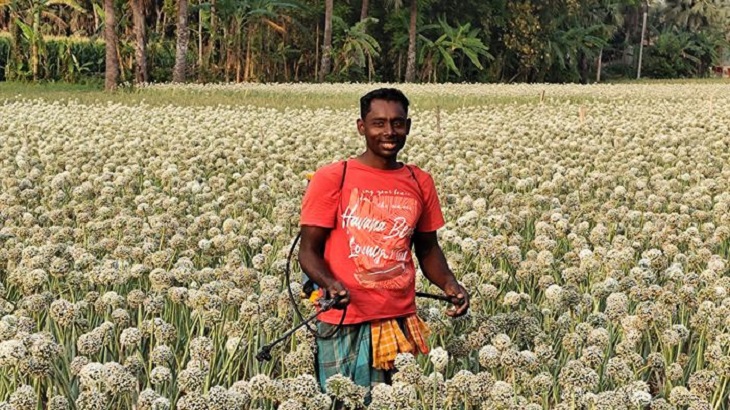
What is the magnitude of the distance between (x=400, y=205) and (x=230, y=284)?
1263mm

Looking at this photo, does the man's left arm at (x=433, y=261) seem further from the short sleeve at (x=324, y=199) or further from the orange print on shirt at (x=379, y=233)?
the short sleeve at (x=324, y=199)

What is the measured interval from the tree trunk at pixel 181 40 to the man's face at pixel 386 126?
2670 centimetres

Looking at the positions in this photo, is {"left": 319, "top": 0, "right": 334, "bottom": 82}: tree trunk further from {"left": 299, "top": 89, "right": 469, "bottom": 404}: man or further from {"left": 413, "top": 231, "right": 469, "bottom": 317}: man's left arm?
{"left": 299, "top": 89, "right": 469, "bottom": 404}: man

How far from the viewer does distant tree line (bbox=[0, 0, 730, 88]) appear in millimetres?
30375

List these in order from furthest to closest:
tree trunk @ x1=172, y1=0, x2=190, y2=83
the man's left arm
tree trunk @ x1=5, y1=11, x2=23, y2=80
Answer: tree trunk @ x1=172, y1=0, x2=190, y2=83
tree trunk @ x1=5, y1=11, x2=23, y2=80
the man's left arm

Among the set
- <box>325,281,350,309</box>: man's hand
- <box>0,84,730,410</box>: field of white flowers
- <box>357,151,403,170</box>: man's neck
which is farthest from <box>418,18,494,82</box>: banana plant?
<box>325,281,350,309</box>: man's hand

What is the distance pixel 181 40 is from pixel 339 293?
27.6 m

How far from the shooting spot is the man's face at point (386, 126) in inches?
136

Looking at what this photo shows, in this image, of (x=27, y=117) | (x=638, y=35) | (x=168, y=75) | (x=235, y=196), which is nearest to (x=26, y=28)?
(x=168, y=75)

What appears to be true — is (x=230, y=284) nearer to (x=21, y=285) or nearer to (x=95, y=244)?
(x=21, y=285)

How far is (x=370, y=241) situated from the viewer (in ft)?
11.6

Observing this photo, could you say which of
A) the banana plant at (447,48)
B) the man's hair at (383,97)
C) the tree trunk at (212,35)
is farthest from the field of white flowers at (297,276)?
the banana plant at (447,48)

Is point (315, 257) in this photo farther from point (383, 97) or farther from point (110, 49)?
point (110, 49)

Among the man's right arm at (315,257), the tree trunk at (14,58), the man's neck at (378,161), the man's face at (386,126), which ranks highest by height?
the man's face at (386,126)
